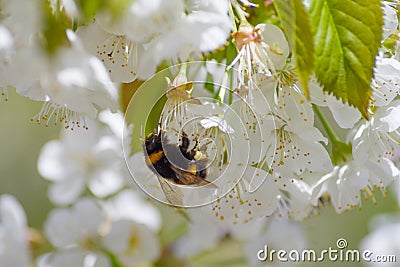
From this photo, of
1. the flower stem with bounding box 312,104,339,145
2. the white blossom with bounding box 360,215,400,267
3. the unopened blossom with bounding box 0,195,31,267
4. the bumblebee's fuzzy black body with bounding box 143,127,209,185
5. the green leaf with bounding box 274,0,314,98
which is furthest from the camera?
the white blossom with bounding box 360,215,400,267

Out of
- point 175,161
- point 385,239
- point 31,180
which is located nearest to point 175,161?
point 175,161

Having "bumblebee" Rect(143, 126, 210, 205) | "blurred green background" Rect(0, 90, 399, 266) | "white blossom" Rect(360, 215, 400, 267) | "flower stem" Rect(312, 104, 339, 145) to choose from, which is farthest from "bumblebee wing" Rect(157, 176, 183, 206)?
"blurred green background" Rect(0, 90, 399, 266)

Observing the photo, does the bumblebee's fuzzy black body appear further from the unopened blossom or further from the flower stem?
the unopened blossom

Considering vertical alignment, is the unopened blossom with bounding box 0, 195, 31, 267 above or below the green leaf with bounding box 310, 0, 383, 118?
below

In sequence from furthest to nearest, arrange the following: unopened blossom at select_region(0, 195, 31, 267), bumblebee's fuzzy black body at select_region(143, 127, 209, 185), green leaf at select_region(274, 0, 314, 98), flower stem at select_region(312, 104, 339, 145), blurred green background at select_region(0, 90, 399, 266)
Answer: blurred green background at select_region(0, 90, 399, 266) < unopened blossom at select_region(0, 195, 31, 267) < flower stem at select_region(312, 104, 339, 145) < bumblebee's fuzzy black body at select_region(143, 127, 209, 185) < green leaf at select_region(274, 0, 314, 98)

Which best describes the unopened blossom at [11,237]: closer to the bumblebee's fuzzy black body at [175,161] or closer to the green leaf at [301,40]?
the bumblebee's fuzzy black body at [175,161]

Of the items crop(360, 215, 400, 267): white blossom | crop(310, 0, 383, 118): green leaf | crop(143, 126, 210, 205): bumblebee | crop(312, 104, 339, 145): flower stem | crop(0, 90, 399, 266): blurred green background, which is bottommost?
crop(0, 90, 399, 266): blurred green background

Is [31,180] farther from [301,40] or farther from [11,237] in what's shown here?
[301,40]

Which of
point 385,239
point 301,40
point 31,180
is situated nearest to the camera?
point 301,40

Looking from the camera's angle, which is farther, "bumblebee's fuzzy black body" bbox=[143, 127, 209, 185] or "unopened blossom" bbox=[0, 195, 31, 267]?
"unopened blossom" bbox=[0, 195, 31, 267]
